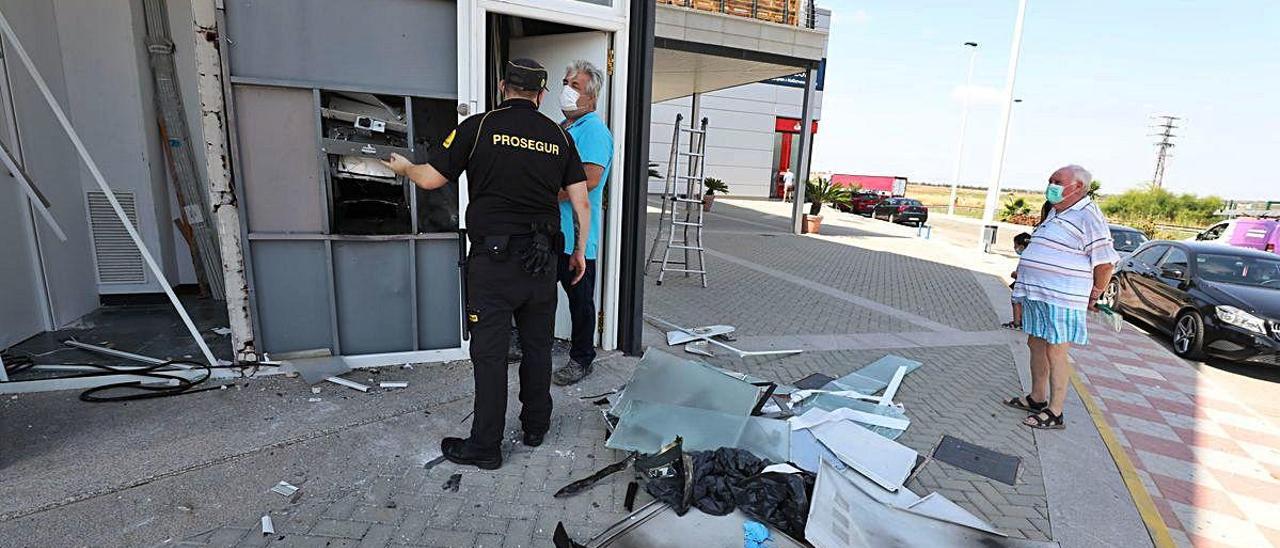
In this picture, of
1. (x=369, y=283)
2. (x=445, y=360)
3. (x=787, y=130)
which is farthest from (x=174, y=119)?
(x=787, y=130)

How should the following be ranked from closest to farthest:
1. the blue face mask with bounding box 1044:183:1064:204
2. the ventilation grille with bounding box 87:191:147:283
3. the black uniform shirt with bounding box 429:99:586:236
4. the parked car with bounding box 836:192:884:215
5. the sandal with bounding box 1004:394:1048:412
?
the black uniform shirt with bounding box 429:99:586:236 → the blue face mask with bounding box 1044:183:1064:204 → the sandal with bounding box 1004:394:1048:412 → the ventilation grille with bounding box 87:191:147:283 → the parked car with bounding box 836:192:884:215

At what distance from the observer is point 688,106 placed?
27438 mm

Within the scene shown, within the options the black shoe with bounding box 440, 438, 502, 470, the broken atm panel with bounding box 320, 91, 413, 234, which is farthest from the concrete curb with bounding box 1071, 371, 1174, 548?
the broken atm panel with bounding box 320, 91, 413, 234

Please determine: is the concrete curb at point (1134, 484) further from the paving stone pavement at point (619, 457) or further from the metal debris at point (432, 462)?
the metal debris at point (432, 462)

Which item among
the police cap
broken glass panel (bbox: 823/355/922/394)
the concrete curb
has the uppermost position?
the police cap

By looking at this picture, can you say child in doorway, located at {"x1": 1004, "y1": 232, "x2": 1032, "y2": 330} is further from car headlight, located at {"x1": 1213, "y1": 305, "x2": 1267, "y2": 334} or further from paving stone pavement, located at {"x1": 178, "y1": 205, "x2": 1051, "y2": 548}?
car headlight, located at {"x1": 1213, "y1": 305, "x2": 1267, "y2": 334}

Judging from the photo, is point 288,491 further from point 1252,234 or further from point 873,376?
point 1252,234

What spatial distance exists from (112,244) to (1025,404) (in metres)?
7.51

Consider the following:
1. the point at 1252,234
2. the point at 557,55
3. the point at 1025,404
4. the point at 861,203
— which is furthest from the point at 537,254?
the point at 861,203

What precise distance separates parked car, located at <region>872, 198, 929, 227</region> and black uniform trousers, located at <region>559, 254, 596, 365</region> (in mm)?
26570

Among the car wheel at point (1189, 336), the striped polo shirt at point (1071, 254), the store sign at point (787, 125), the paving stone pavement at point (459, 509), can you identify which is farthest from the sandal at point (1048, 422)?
the store sign at point (787, 125)

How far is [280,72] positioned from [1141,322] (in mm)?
11093

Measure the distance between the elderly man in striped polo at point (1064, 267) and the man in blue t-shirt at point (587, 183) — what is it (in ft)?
9.78

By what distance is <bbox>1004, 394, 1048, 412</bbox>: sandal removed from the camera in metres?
4.38
